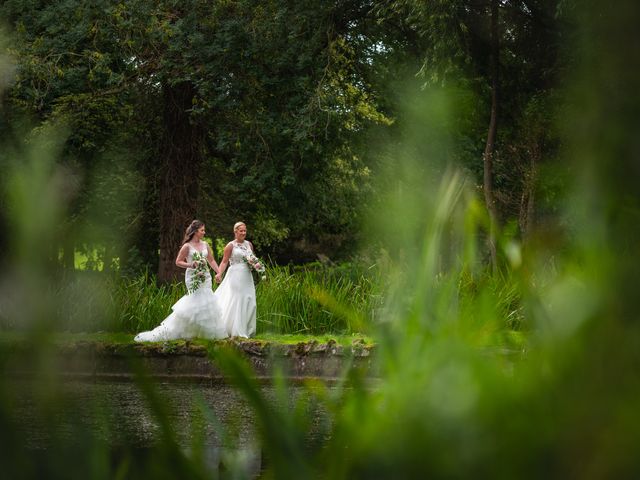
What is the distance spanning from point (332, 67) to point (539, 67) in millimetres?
3635

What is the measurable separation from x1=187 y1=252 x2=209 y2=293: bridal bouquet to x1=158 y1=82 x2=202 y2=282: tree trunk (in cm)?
574

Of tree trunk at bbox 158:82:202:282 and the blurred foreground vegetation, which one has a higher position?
tree trunk at bbox 158:82:202:282

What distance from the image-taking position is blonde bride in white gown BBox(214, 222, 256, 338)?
49.5ft

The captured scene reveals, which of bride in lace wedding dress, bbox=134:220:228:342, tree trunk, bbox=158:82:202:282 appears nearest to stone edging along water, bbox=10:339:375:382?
bride in lace wedding dress, bbox=134:220:228:342

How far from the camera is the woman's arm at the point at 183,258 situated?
589 inches

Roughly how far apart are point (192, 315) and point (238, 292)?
2.59ft

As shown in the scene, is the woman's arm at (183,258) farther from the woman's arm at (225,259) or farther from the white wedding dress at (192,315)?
the woman's arm at (225,259)

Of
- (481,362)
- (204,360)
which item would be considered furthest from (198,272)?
(481,362)

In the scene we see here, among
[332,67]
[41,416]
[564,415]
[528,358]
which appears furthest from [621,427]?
[332,67]

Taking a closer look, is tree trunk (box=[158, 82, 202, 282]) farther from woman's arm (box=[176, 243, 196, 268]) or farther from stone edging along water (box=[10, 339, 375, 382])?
stone edging along water (box=[10, 339, 375, 382])

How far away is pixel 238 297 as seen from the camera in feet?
49.6

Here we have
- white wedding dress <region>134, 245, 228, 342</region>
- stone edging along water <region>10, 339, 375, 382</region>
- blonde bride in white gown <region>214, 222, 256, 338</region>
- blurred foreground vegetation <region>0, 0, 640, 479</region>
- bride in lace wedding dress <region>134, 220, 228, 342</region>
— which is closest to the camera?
blurred foreground vegetation <region>0, 0, 640, 479</region>

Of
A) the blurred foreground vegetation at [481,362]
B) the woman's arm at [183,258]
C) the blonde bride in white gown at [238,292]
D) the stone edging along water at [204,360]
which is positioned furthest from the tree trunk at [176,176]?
the blurred foreground vegetation at [481,362]

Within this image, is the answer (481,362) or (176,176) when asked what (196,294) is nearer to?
(176,176)
